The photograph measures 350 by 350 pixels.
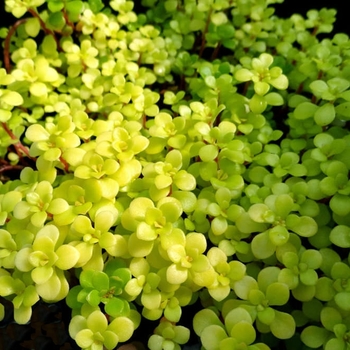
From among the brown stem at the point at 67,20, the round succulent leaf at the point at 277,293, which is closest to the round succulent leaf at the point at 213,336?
the round succulent leaf at the point at 277,293

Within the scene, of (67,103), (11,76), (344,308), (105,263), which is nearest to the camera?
(344,308)

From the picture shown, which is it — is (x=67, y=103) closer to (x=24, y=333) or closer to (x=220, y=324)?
A: (x=24, y=333)

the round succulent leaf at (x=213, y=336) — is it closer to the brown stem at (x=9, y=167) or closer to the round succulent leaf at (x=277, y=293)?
the round succulent leaf at (x=277, y=293)

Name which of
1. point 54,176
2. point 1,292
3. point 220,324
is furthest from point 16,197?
point 220,324

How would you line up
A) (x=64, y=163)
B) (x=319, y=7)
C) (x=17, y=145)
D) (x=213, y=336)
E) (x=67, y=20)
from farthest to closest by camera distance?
(x=319, y=7)
(x=67, y=20)
(x=17, y=145)
(x=64, y=163)
(x=213, y=336)

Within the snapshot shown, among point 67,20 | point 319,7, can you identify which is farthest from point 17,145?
point 319,7

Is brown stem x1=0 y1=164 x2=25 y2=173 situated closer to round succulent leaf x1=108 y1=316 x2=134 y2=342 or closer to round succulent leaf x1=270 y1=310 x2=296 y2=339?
round succulent leaf x1=108 y1=316 x2=134 y2=342

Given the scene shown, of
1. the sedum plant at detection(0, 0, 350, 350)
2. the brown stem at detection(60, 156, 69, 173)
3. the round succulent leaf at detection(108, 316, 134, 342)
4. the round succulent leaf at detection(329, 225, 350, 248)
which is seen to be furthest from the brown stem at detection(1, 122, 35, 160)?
the round succulent leaf at detection(329, 225, 350, 248)

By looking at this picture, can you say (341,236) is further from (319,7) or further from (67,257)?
(319,7)
